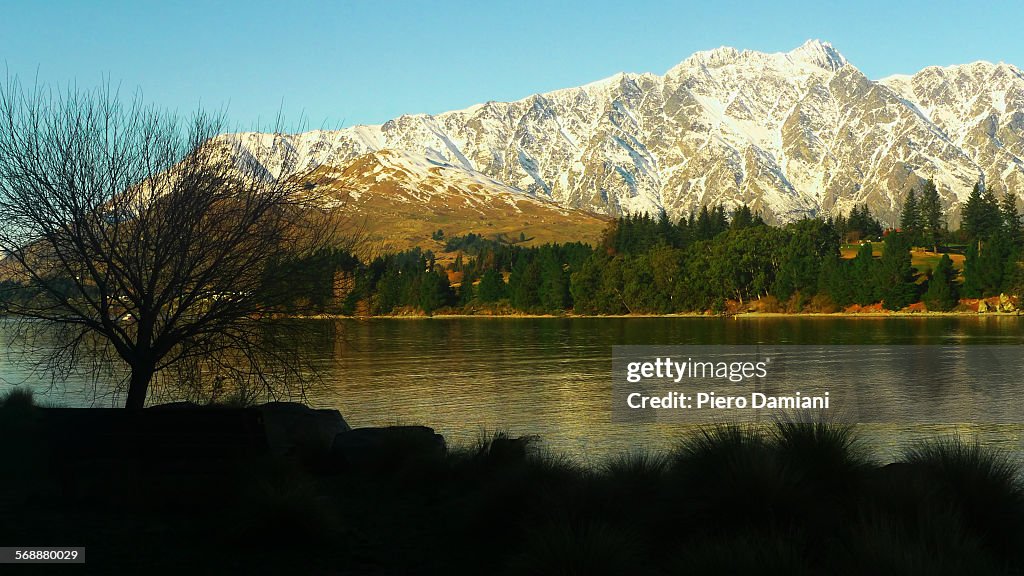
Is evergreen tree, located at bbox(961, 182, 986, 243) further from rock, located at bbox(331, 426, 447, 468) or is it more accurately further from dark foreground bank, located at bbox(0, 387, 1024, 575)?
dark foreground bank, located at bbox(0, 387, 1024, 575)

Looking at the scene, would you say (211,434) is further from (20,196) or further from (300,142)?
(300,142)

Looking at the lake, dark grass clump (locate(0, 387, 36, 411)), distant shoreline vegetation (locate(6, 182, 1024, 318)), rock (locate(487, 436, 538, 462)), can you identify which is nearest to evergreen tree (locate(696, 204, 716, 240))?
distant shoreline vegetation (locate(6, 182, 1024, 318))

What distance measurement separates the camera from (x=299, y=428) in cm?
2042

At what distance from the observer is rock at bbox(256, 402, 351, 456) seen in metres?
18.0

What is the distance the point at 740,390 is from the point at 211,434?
32.3 meters

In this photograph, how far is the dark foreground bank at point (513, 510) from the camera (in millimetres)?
9422

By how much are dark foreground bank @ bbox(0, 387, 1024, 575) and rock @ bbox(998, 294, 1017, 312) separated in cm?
14894

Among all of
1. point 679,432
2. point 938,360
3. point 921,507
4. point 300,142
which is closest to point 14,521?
point 921,507

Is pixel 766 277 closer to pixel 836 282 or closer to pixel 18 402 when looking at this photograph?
pixel 836 282

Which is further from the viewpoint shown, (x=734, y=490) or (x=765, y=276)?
(x=765, y=276)

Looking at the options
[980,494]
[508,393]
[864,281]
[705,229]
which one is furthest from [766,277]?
[980,494]

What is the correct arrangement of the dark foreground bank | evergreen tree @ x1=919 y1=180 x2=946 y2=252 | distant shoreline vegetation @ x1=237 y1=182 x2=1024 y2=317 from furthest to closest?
evergreen tree @ x1=919 y1=180 x2=946 y2=252, distant shoreline vegetation @ x1=237 y1=182 x2=1024 y2=317, the dark foreground bank

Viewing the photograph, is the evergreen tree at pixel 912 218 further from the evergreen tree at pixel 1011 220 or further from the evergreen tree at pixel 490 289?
the evergreen tree at pixel 490 289

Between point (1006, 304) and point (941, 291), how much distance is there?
377 inches
